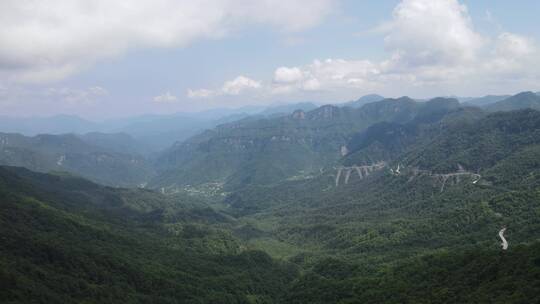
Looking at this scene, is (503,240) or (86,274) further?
(503,240)

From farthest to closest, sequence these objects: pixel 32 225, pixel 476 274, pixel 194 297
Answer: pixel 32 225
pixel 194 297
pixel 476 274

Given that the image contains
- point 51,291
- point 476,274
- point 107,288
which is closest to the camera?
point 476,274

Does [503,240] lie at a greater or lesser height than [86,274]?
lesser

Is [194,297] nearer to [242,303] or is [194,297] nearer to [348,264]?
[242,303]

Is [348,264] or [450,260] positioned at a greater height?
[450,260]

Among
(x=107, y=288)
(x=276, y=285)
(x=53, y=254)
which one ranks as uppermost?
(x=53, y=254)

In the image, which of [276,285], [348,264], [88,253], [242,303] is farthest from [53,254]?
[348,264]

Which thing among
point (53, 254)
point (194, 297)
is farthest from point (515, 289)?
point (53, 254)

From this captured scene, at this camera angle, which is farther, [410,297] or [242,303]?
[242,303]

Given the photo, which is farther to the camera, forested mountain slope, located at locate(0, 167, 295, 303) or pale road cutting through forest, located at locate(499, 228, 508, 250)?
pale road cutting through forest, located at locate(499, 228, 508, 250)

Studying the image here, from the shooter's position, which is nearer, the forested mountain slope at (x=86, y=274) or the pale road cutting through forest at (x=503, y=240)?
the forested mountain slope at (x=86, y=274)
